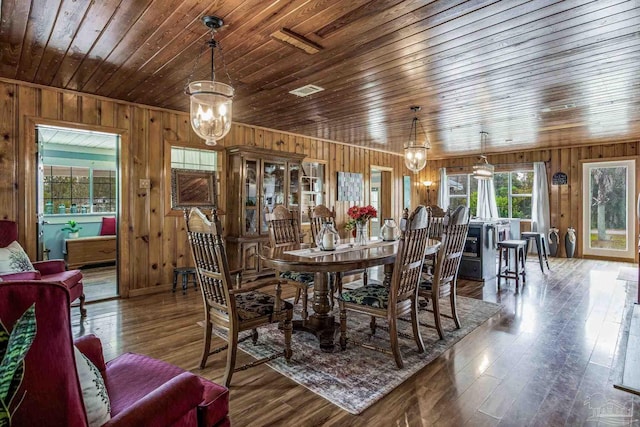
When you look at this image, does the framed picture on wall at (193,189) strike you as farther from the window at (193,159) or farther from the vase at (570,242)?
the vase at (570,242)

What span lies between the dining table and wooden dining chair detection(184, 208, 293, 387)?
24 centimetres

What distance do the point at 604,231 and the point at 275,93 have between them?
24.8ft

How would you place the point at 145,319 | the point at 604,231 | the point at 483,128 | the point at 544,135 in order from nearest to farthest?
the point at 145,319
the point at 483,128
the point at 544,135
the point at 604,231

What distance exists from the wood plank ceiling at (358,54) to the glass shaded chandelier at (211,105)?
391mm

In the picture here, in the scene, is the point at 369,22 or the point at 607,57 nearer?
the point at 369,22

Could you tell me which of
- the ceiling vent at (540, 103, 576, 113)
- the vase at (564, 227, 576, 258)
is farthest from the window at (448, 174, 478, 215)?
the ceiling vent at (540, 103, 576, 113)

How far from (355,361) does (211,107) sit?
7.44ft

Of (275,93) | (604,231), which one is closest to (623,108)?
(604,231)

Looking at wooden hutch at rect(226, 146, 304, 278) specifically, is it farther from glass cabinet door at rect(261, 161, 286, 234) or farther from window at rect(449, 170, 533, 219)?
window at rect(449, 170, 533, 219)

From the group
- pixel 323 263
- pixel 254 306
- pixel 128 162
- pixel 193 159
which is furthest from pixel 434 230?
pixel 128 162

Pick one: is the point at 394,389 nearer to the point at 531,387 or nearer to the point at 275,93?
the point at 531,387

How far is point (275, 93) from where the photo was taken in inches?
162

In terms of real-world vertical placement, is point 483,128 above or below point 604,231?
above

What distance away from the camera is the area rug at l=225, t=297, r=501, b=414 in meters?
2.25
